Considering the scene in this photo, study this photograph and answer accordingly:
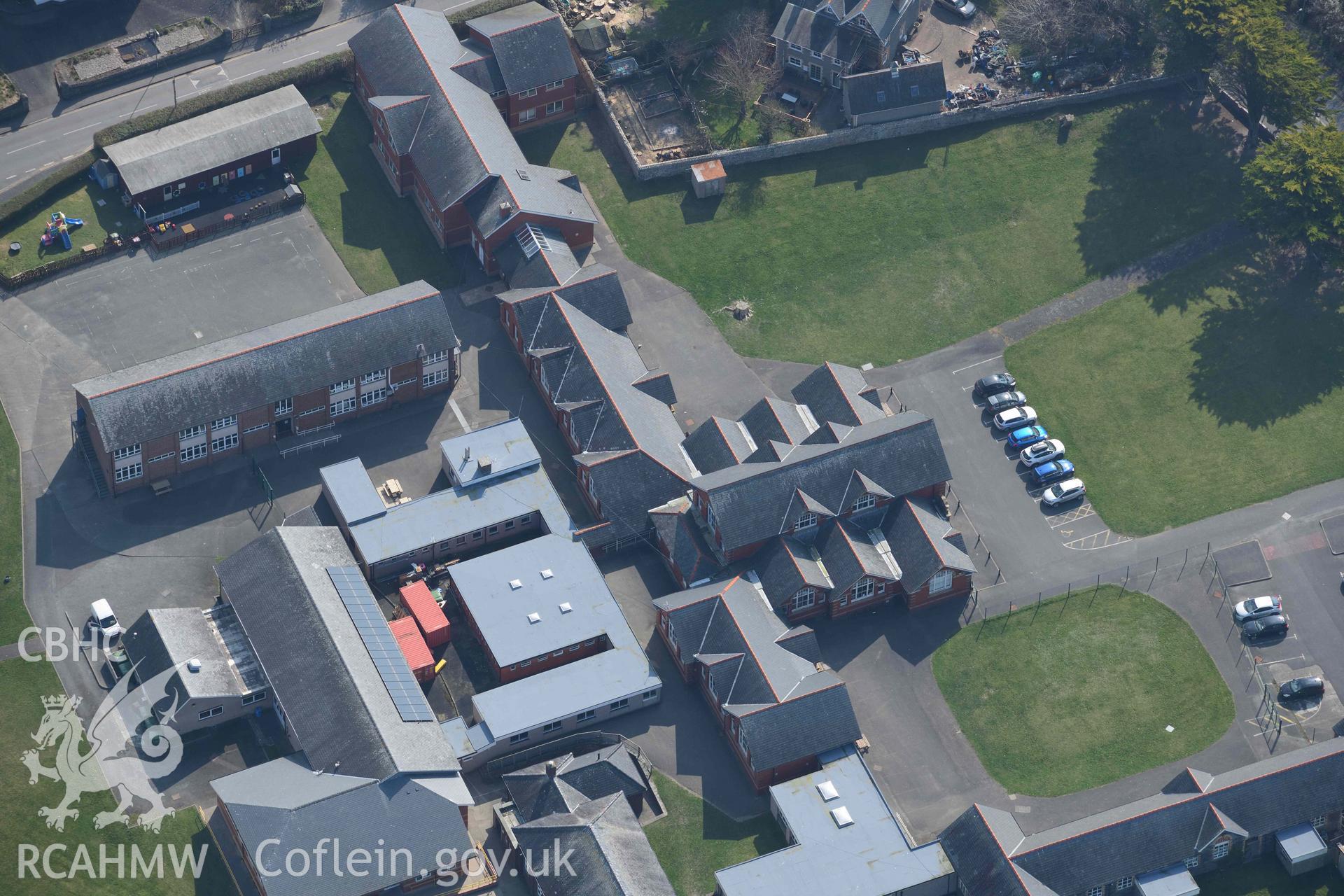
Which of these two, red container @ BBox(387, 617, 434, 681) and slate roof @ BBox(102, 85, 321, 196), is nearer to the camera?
red container @ BBox(387, 617, 434, 681)

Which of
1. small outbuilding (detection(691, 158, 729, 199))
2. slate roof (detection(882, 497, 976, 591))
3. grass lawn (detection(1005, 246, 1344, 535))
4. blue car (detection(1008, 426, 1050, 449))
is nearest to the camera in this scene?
slate roof (detection(882, 497, 976, 591))

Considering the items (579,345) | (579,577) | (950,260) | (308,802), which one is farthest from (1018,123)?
(308,802)

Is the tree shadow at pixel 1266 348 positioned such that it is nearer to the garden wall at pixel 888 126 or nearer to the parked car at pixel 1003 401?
the parked car at pixel 1003 401

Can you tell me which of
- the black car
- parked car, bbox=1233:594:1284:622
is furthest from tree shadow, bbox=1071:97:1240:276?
the black car

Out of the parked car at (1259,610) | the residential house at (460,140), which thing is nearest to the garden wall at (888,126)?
the residential house at (460,140)

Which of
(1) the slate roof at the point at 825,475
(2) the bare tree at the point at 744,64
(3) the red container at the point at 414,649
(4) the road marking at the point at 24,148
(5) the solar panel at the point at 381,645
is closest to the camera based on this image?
(5) the solar panel at the point at 381,645

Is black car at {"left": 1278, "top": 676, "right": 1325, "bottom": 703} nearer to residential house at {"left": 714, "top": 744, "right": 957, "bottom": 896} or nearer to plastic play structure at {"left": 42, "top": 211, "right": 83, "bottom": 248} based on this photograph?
residential house at {"left": 714, "top": 744, "right": 957, "bottom": 896}
